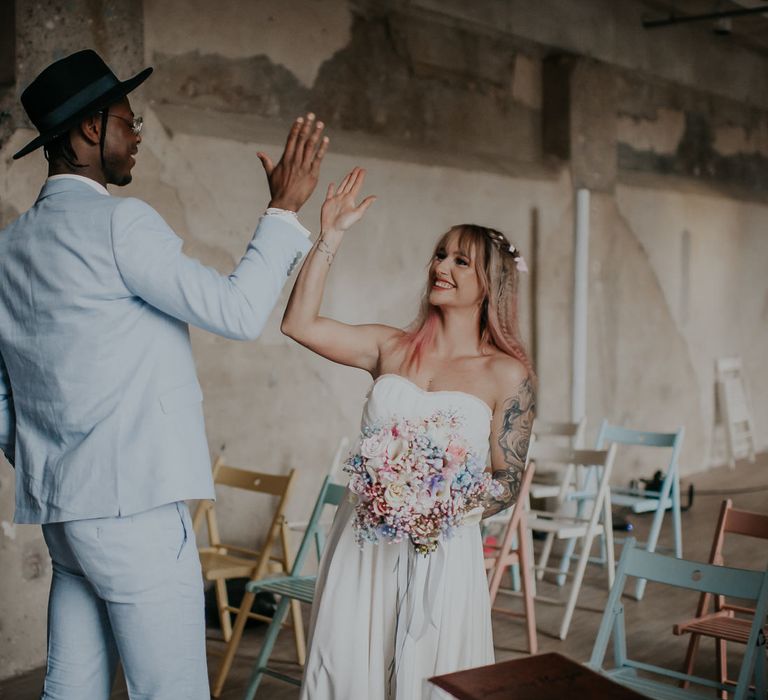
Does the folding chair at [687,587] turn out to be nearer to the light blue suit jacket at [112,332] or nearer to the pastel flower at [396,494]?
the pastel flower at [396,494]

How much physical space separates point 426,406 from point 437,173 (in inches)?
170

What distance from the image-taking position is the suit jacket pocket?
2283mm

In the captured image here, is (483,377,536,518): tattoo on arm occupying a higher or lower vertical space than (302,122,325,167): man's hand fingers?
lower

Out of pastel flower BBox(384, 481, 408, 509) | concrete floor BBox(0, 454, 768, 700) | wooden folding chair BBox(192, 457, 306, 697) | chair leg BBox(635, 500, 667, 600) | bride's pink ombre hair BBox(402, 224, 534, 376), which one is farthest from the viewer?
chair leg BBox(635, 500, 667, 600)

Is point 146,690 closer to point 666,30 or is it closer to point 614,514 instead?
point 614,514

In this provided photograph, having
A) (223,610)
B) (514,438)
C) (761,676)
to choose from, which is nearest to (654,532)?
(223,610)

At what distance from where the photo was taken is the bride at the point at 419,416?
2830mm

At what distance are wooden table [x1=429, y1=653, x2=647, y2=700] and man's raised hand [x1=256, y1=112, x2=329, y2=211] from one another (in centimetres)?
107

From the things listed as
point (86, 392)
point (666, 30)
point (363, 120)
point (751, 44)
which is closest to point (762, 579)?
point (86, 392)

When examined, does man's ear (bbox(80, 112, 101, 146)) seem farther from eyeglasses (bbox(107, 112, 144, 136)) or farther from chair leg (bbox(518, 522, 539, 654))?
chair leg (bbox(518, 522, 539, 654))

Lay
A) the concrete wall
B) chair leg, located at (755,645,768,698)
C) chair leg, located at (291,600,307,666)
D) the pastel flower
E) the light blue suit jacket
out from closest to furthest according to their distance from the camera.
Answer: the light blue suit jacket < the pastel flower < chair leg, located at (755,645,768,698) < chair leg, located at (291,600,307,666) < the concrete wall

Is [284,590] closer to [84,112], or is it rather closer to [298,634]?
[298,634]

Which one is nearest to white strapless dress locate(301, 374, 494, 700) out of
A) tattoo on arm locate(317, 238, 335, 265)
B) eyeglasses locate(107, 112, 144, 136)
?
tattoo on arm locate(317, 238, 335, 265)

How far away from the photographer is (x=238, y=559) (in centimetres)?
488
